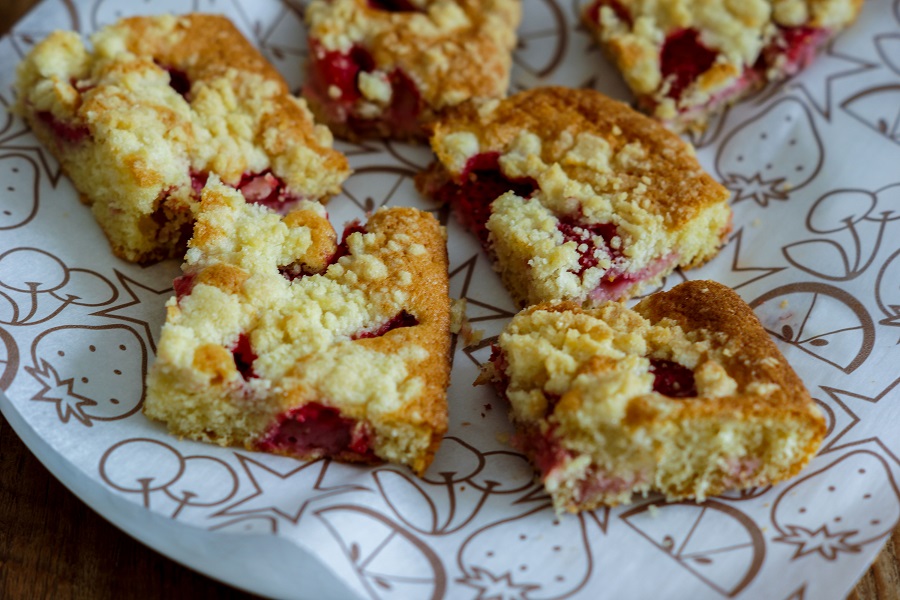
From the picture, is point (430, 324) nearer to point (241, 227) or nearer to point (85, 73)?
point (241, 227)

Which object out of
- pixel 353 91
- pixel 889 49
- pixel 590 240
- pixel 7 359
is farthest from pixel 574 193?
pixel 7 359

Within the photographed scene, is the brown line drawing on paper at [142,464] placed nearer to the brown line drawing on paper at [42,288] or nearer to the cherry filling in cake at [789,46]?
the brown line drawing on paper at [42,288]

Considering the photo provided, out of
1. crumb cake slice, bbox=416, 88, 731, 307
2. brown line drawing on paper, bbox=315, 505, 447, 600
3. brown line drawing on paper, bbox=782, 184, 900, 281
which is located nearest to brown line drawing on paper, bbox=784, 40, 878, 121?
brown line drawing on paper, bbox=782, 184, 900, 281

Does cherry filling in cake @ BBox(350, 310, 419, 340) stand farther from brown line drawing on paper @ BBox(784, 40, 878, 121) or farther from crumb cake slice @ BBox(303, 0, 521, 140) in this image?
brown line drawing on paper @ BBox(784, 40, 878, 121)

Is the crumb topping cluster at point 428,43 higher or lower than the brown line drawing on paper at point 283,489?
higher

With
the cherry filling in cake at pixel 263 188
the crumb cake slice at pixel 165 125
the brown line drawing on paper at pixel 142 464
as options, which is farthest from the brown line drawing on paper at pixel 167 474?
the cherry filling in cake at pixel 263 188

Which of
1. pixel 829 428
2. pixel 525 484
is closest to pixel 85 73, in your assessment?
pixel 525 484
